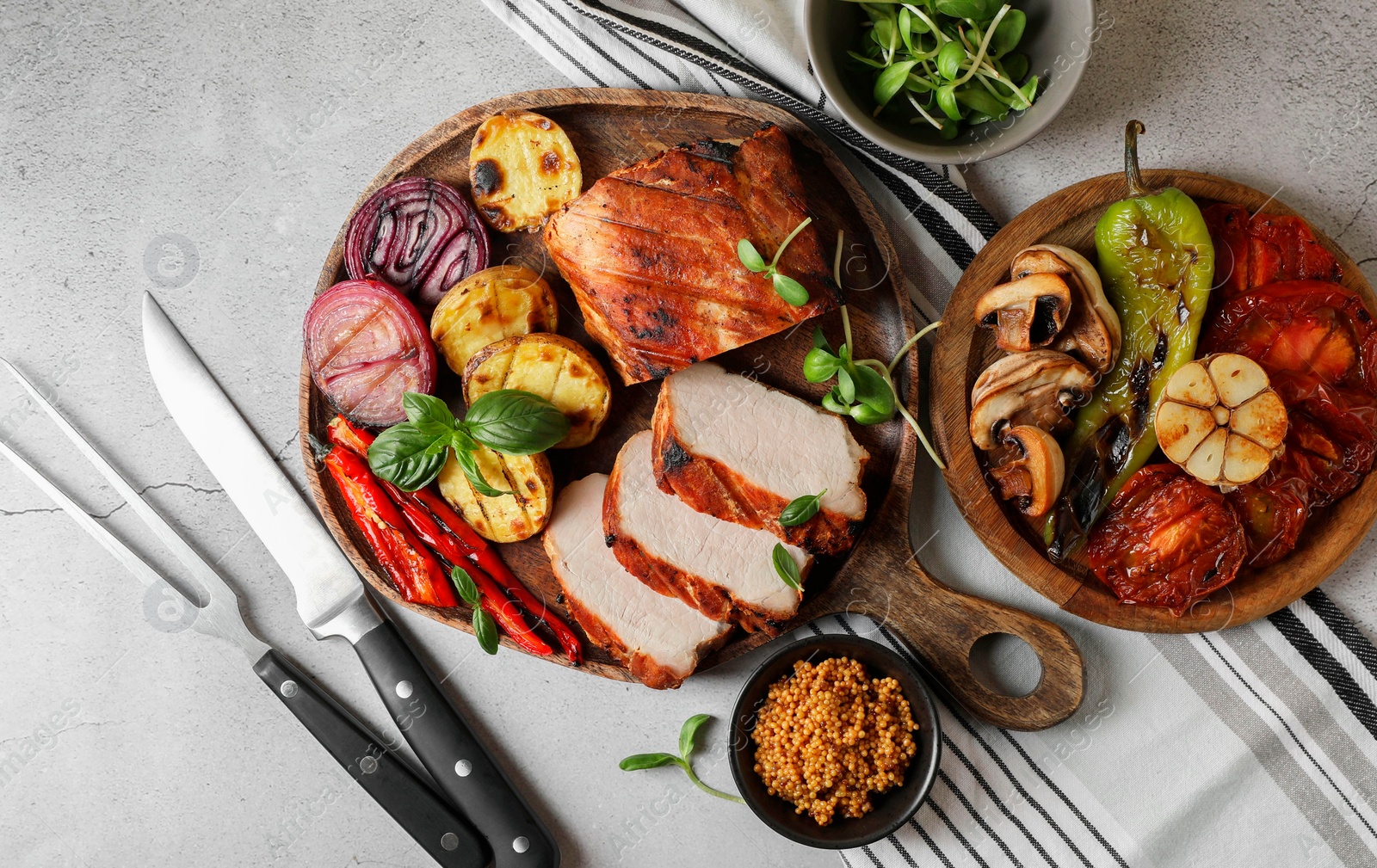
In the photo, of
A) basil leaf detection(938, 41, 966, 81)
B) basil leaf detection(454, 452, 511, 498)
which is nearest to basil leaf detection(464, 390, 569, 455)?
basil leaf detection(454, 452, 511, 498)

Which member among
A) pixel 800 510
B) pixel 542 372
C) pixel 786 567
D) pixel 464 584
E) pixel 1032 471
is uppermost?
pixel 542 372

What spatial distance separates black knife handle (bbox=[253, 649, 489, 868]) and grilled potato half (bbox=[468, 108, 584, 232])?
1678mm

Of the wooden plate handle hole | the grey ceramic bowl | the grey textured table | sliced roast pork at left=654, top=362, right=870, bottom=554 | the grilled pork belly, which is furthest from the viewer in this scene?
the grey textured table

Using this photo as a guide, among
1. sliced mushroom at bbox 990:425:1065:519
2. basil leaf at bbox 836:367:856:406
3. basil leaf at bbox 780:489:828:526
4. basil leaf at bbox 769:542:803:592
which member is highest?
basil leaf at bbox 836:367:856:406

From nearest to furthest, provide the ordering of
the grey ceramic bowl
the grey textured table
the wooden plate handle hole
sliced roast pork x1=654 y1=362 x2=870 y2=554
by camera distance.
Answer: the grey ceramic bowl < sliced roast pork x1=654 y1=362 x2=870 y2=554 < the wooden plate handle hole < the grey textured table

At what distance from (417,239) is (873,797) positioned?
2.23m

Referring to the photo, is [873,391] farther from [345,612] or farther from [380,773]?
[380,773]

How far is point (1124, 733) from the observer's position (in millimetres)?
2668

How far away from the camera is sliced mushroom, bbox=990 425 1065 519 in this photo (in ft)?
7.68

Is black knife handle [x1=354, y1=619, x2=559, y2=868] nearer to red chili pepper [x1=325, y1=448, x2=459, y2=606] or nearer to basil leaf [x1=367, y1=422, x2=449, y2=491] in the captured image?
red chili pepper [x1=325, y1=448, x2=459, y2=606]

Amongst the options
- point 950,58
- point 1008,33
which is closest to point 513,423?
point 950,58

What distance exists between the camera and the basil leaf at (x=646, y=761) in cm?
273

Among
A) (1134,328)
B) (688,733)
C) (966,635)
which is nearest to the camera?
(1134,328)

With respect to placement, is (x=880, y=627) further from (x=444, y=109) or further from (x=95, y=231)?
(x=95, y=231)
